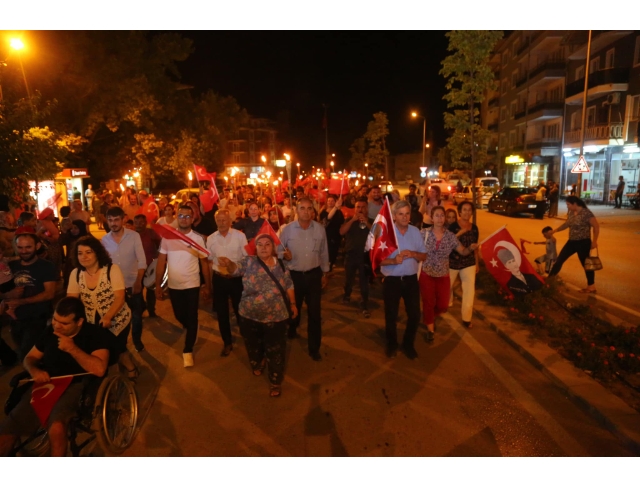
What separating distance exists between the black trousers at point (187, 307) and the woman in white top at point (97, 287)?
111cm

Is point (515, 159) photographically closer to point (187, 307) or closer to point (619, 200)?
point (619, 200)

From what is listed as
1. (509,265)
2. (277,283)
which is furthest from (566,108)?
(277,283)

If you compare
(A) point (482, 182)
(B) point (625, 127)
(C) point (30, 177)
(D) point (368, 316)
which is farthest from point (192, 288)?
(A) point (482, 182)

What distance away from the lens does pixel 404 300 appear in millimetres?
5781

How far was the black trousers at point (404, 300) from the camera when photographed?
5.69 m

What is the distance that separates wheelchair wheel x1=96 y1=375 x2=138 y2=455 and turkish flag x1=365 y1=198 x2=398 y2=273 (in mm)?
3087

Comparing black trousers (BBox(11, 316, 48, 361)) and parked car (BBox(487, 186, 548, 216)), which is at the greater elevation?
black trousers (BBox(11, 316, 48, 361))

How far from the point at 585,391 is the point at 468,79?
32.5ft

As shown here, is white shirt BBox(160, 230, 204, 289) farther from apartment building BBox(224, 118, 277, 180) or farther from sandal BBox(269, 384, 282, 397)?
apartment building BBox(224, 118, 277, 180)

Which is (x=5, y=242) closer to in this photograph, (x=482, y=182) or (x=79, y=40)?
(x=79, y=40)

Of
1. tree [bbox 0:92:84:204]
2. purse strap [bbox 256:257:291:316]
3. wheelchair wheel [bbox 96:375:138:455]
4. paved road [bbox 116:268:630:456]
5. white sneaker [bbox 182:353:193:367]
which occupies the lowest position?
paved road [bbox 116:268:630:456]

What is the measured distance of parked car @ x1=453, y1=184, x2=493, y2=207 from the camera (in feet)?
95.7

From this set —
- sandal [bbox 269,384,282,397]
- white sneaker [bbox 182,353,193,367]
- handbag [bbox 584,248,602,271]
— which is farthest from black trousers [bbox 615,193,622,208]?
white sneaker [bbox 182,353,193,367]

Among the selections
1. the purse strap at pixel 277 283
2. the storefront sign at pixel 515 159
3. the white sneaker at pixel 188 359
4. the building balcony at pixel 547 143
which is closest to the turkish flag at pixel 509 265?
the purse strap at pixel 277 283
